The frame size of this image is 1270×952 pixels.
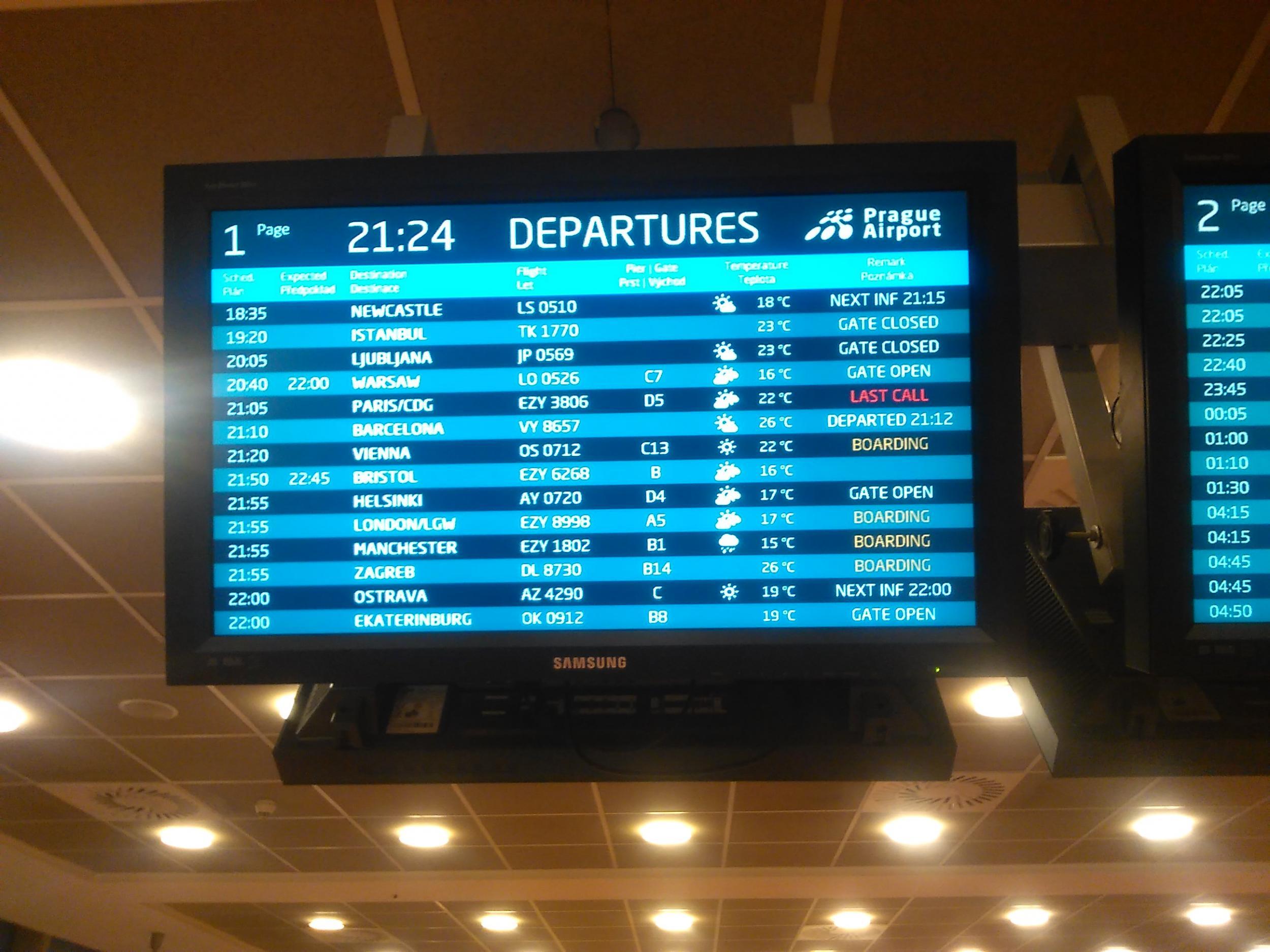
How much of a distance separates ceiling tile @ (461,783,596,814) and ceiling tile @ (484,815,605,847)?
0.13 metres

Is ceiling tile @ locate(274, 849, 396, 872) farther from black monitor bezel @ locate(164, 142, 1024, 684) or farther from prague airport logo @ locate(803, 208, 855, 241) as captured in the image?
prague airport logo @ locate(803, 208, 855, 241)

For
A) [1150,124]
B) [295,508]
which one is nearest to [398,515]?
[295,508]

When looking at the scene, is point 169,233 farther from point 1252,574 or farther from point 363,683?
point 1252,574

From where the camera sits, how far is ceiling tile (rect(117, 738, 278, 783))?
5320 millimetres

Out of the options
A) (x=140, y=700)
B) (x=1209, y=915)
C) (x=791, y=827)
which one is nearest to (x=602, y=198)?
(x=140, y=700)

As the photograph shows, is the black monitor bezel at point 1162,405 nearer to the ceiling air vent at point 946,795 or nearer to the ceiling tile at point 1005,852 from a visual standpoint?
the ceiling air vent at point 946,795

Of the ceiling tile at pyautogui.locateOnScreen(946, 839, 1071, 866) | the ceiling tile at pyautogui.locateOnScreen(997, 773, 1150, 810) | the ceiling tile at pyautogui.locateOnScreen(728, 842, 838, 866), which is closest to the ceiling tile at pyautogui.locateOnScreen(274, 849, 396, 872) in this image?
the ceiling tile at pyautogui.locateOnScreen(728, 842, 838, 866)

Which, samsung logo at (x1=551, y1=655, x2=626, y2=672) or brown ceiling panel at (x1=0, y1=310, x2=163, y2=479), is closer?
samsung logo at (x1=551, y1=655, x2=626, y2=672)

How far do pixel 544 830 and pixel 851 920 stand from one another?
113 inches

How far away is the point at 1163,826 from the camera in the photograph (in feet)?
19.8

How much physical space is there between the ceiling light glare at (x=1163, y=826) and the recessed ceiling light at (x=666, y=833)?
276cm

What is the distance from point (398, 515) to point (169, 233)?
567mm

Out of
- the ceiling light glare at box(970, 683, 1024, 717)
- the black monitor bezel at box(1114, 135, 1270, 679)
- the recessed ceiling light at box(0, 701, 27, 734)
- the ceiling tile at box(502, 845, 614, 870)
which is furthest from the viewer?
the ceiling tile at box(502, 845, 614, 870)

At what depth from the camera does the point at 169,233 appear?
151cm
